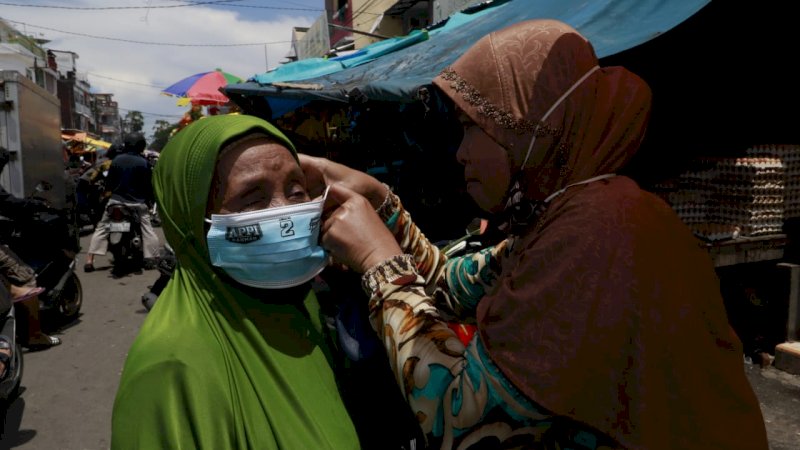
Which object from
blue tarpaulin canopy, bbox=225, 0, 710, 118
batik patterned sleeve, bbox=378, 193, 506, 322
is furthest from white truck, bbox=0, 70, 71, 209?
batik patterned sleeve, bbox=378, 193, 506, 322

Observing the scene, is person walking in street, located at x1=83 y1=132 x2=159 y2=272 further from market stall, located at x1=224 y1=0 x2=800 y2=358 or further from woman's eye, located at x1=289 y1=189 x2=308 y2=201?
woman's eye, located at x1=289 y1=189 x2=308 y2=201

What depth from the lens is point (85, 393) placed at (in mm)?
4352

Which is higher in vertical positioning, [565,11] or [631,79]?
[565,11]

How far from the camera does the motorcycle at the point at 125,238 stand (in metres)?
7.82

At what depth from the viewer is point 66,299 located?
6000mm

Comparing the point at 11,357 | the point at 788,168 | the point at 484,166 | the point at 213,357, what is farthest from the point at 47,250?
the point at 788,168

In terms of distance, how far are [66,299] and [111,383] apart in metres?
1.96

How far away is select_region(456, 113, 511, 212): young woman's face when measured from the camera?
3.92 ft

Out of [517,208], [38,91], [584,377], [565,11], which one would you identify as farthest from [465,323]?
[38,91]

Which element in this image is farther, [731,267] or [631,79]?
[731,267]

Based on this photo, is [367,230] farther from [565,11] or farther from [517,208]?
[565,11]

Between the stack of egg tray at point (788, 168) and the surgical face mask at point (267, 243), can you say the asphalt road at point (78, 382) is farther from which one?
the stack of egg tray at point (788, 168)

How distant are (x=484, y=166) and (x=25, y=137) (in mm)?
7272

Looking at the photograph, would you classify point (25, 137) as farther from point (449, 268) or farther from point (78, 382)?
point (449, 268)
